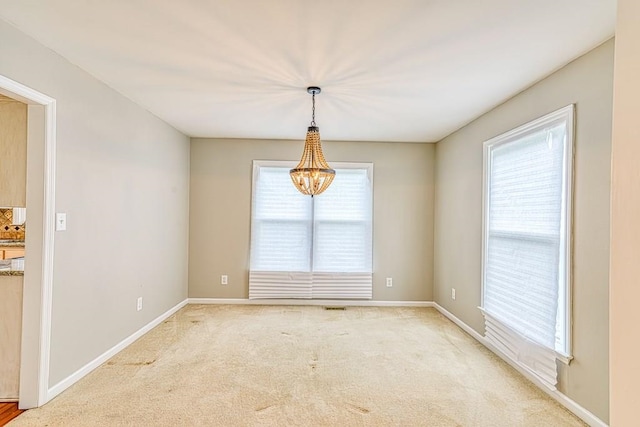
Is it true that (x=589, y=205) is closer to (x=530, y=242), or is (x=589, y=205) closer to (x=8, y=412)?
(x=530, y=242)

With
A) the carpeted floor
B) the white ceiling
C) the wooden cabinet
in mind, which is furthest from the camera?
the wooden cabinet

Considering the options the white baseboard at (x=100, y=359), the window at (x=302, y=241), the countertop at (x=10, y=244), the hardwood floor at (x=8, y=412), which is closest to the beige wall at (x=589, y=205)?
the window at (x=302, y=241)

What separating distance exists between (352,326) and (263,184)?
88.4 inches

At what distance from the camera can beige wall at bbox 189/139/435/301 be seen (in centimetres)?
492

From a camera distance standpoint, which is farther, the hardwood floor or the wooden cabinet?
the wooden cabinet

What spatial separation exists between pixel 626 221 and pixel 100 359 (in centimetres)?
349

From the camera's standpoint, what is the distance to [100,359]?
9.52ft

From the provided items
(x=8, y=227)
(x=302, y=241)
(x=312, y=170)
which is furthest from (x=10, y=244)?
(x=312, y=170)

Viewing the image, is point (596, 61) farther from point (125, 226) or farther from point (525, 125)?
point (125, 226)

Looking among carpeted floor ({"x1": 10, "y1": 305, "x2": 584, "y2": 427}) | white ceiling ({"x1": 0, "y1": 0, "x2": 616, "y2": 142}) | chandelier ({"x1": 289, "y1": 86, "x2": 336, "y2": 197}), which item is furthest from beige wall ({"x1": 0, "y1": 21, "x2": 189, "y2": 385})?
chandelier ({"x1": 289, "y1": 86, "x2": 336, "y2": 197})

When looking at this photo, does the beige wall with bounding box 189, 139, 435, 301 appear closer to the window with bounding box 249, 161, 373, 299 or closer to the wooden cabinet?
the window with bounding box 249, 161, 373, 299

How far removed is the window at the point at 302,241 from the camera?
4.89 metres

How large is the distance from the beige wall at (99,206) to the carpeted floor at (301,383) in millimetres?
347

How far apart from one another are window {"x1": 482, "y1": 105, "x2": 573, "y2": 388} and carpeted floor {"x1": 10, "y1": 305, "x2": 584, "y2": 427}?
33 cm
